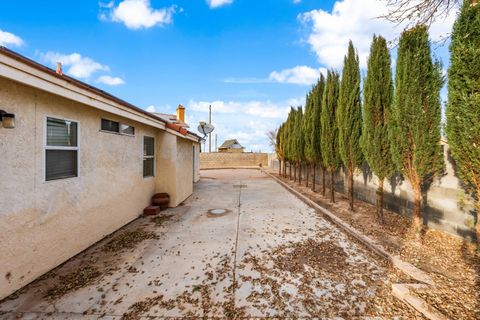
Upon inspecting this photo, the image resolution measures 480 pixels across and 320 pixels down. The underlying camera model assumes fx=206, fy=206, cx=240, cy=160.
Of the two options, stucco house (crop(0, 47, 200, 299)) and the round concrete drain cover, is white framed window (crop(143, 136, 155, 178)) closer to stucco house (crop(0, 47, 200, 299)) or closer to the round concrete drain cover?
stucco house (crop(0, 47, 200, 299))

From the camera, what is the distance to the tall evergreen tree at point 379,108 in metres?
5.62

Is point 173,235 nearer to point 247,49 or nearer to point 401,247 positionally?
point 401,247

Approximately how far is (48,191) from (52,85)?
1.72 meters

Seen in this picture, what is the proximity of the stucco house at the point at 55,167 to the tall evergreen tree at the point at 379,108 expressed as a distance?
6.50 m

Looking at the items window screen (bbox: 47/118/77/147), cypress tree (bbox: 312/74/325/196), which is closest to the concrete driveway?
window screen (bbox: 47/118/77/147)

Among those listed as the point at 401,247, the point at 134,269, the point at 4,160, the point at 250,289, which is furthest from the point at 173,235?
the point at 401,247

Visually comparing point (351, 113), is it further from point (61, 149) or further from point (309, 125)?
point (61, 149)

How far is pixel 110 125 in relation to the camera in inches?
205

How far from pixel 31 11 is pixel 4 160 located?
8338mm

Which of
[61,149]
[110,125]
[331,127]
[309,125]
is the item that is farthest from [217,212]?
[309,125]

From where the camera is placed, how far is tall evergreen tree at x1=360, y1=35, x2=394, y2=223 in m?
5.62

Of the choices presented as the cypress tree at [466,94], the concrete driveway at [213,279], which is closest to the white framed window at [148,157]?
the concrete driveway at [213,279]

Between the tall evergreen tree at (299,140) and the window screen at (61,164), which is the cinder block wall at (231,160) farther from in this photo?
the window screen at (61,164)

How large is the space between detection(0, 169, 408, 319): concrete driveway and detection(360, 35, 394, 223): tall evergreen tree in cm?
224
